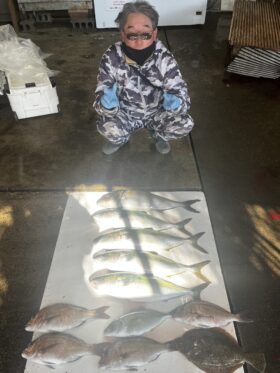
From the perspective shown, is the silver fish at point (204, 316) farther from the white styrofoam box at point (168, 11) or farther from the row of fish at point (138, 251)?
the white styrofoam box at point (168, 11)

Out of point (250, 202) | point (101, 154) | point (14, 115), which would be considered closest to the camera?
point (250, 202)

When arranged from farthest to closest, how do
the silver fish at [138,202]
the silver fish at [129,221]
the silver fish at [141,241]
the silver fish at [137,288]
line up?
the silver fish at [138,202] < the silver fish at [129,221] < the silver fish at [141,241] < the silver fish at [137,288]

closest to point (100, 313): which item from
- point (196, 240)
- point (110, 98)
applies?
point (196, 240)

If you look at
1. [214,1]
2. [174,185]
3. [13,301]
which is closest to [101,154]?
[174,185]

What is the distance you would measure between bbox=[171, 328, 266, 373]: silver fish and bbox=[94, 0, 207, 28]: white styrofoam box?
4.76m

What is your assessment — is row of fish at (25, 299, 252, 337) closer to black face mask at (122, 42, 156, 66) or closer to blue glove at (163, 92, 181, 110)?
blue glove at (163, 92, 181, 110)

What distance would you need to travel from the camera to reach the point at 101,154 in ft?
9.50

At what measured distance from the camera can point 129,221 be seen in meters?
2.21

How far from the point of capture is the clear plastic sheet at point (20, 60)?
123 inches

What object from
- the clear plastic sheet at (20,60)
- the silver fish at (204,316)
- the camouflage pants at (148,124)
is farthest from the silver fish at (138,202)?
the clear plastic sheet at (20,60)

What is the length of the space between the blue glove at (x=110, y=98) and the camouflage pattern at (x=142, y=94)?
34mm

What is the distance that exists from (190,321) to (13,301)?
1.05 meters

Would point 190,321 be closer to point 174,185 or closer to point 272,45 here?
point 174,185

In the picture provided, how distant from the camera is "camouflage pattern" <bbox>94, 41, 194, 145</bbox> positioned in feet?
7.81
